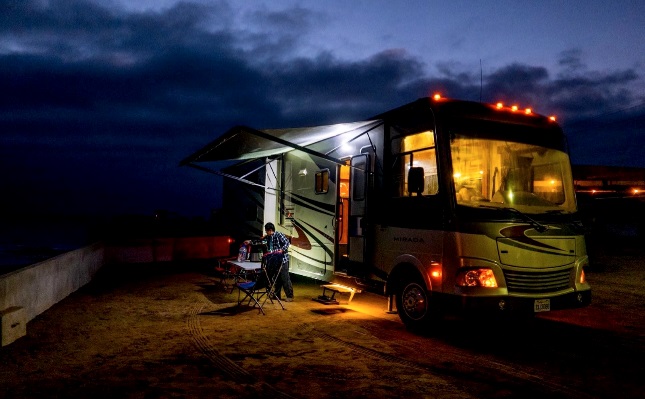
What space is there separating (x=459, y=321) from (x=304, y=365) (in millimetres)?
3355

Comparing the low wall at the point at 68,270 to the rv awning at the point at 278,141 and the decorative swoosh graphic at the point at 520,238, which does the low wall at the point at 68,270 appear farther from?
the decorative swoosh graphic at the point at 520,238

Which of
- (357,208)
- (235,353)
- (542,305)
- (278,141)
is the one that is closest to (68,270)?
(278,141)

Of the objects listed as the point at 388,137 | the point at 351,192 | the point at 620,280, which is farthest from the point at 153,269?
the point at 620,280

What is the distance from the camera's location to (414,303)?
6785 millimetres

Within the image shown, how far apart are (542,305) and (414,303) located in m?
1.63

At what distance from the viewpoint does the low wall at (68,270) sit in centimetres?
643

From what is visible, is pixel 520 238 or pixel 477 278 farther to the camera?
pixel 520 238

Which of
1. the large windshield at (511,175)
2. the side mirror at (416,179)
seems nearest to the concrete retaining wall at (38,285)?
the side mirror at (416,179)

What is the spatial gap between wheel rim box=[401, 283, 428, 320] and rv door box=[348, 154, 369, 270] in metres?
1.20

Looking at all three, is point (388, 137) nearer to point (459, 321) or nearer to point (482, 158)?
point (482, 158)

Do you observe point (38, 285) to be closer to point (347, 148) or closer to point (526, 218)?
point (347, 148)

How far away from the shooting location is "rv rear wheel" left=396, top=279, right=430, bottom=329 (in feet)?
21.6

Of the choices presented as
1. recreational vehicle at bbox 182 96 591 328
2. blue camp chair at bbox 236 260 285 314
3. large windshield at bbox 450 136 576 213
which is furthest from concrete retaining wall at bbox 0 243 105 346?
large windshield at bbox 450 136 576 213

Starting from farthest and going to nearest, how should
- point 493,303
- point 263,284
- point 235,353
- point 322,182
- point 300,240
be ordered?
point 300,240, point 322,182, point 263,284, point 493,303, point 235,353
